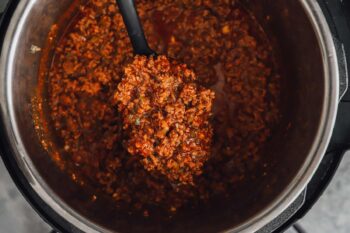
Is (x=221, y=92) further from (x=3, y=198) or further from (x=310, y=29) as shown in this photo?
(x=3, y=198)

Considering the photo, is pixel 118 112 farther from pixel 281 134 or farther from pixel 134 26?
pixel 281 134

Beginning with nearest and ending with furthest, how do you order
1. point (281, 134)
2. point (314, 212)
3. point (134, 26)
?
point (134, 26) → point (281, 134) → point (314, 212)

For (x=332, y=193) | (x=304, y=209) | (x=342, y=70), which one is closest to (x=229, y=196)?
(x=304, y=209)

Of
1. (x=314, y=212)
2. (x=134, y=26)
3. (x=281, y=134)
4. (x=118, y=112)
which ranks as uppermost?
(x=134, y=26)

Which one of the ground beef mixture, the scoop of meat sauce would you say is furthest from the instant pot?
the scoop of meat sauce

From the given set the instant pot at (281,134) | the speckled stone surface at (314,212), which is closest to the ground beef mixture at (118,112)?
the instant pot at (281,134)

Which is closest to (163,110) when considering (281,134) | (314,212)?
(281,134)
